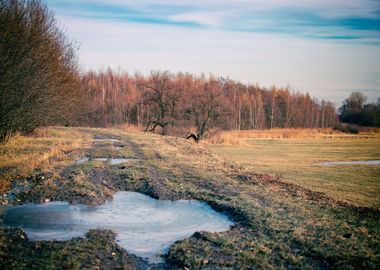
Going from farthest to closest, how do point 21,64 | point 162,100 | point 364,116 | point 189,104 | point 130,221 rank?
1. point 364,116
2. point 162,100
3. point 189,104
4. point 21,64
5. point 130,221

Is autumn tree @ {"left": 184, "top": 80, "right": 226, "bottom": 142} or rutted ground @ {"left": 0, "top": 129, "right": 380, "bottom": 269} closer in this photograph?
rutted ground @ {"left": 0, "top": 129, "right": 380, "bottom": 269}

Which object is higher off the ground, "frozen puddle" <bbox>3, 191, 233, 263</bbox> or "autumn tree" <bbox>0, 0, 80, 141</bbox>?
"autumn tree" <bbox>0, 0, 80, 141</bbox>

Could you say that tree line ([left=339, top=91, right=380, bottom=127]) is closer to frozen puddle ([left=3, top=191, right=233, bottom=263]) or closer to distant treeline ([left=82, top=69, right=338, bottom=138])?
distant treeline ([left=82, top=69, right=338, bottom=138])

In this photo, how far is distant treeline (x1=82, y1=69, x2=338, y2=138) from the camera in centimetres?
5612

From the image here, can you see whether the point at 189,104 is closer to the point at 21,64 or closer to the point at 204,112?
the point at 204,112

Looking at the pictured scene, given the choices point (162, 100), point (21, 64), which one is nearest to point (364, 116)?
point (162, 100)

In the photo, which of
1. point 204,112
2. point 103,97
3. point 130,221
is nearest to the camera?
point 130,221

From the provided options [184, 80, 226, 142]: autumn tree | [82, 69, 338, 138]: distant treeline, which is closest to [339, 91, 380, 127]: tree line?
[82, 69, 338, 138]: distant treeline

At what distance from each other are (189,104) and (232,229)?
153 feet

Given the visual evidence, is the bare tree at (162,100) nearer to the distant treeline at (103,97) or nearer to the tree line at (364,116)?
the distant treeline at (103,97)

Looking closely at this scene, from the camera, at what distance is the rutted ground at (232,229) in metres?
7.49

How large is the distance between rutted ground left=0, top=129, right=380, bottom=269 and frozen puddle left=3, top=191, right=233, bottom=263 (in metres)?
0.43

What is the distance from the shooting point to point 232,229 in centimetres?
973

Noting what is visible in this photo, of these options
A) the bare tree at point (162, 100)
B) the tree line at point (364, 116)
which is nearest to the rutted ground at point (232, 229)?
the bare tree at point (162, 100)
